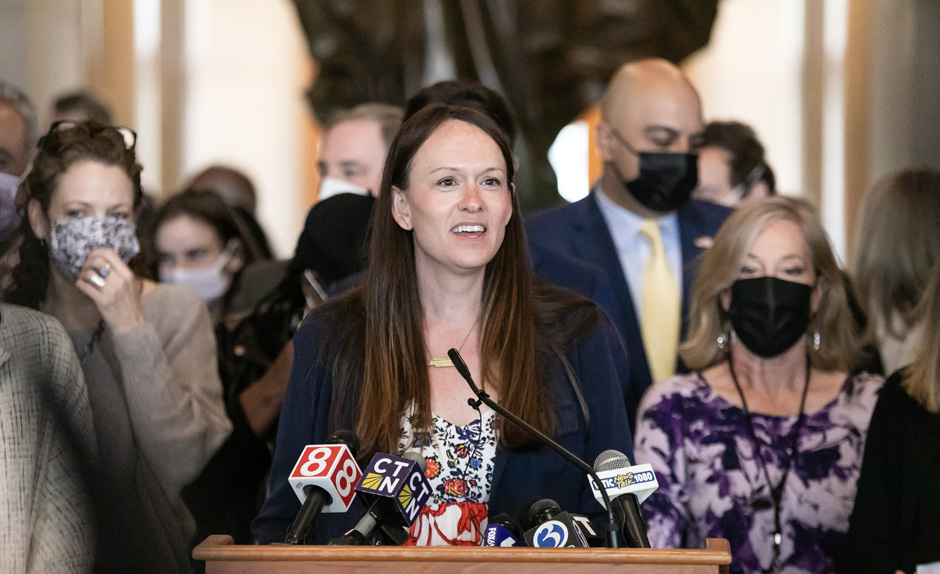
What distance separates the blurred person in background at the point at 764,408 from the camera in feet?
10.4

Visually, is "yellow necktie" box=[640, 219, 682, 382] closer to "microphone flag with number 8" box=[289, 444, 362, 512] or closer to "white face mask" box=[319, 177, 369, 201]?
"white face mask" box=[319, 177, 369, 201]

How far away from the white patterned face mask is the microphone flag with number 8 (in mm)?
1323

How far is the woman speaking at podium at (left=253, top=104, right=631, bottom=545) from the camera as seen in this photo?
2.58 meters

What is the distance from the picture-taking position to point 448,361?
270 centimetres

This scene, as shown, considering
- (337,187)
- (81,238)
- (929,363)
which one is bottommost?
(929,363)

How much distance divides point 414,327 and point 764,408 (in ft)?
3.89

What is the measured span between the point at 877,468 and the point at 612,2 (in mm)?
3938

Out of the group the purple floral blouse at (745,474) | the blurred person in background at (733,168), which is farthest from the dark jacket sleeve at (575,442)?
the blurred person in background at (733,168)

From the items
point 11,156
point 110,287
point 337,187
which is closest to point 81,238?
point 110,287

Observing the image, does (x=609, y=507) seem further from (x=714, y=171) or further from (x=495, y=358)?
(x=714, y=171)

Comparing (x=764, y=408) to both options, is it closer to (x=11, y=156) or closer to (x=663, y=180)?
(x=663, y=180)

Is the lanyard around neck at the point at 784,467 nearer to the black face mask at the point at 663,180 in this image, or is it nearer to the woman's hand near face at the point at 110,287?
the black face mask at the point at 663,180

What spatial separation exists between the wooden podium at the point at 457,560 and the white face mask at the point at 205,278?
2.82 m

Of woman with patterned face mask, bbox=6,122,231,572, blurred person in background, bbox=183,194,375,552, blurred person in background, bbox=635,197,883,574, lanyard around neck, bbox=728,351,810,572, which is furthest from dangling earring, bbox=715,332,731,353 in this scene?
woman with patterned face mask, bbox=6,122,231,572
